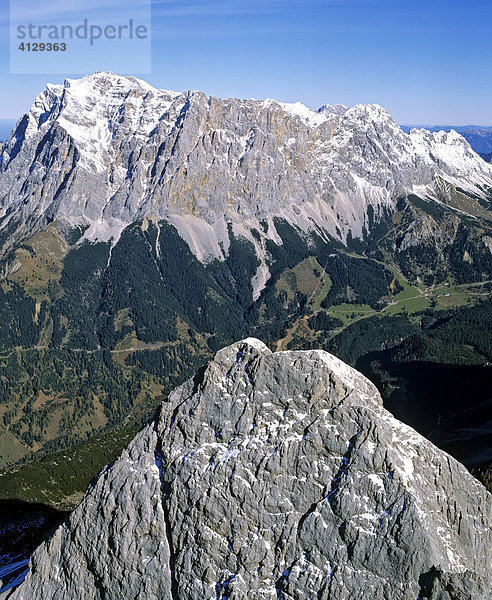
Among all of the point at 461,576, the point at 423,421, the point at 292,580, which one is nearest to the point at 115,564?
the point at 292,580

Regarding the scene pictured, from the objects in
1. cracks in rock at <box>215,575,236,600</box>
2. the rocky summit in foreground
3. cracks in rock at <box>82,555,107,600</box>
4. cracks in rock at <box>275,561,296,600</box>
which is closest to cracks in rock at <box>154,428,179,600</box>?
the rocky summit in foreground

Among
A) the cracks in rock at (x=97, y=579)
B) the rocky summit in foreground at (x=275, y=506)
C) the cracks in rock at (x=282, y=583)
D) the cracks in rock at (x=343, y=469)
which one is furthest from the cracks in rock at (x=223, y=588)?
the cracks in rock at (x=343, y=469)

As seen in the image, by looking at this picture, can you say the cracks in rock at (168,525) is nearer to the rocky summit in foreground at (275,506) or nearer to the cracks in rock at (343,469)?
the rocky summit in foreground at (275,506)

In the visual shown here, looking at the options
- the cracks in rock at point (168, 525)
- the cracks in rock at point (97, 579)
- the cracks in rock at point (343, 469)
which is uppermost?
the cracks in rock at point (343, 469)

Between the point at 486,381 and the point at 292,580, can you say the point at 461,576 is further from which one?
the point at 486,381

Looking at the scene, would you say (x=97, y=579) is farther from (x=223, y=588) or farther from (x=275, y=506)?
(x=275, y=506)

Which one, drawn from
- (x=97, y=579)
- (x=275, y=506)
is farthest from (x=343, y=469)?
(x=97, y=579)

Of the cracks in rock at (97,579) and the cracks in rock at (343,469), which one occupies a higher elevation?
the cracks in rock at (343,469)

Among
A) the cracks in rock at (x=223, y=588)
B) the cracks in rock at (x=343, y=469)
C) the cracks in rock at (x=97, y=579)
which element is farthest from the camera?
the cracks in rock at (x=97, y=579)

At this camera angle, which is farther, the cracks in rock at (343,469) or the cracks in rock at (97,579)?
the cracks in rock at (97,579)
